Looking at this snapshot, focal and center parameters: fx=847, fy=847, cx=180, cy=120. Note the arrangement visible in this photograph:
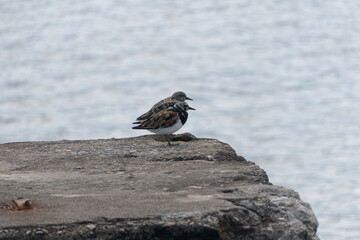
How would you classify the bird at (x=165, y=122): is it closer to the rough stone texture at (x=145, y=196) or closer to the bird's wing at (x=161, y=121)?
the bird's wing at (x=161, y=121)

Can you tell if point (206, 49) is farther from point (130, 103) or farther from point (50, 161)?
point (50, 161)

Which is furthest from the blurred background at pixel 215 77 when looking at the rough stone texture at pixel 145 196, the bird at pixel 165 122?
the rough stone texture at pixel 145 196

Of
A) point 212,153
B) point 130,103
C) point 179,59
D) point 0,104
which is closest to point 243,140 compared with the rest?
point 130,103

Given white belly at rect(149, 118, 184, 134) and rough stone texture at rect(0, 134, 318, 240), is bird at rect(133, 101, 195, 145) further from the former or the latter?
rough stone texture at rect(0, 134, 318, 240)

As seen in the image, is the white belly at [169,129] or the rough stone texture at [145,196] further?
the white belly at [169,129]

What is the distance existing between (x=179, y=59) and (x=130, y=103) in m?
6.23

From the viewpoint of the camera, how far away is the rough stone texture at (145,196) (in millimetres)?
4641

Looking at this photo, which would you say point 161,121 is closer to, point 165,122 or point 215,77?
point 165,122

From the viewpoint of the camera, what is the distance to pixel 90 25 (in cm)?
3081

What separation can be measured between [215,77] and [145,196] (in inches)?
730

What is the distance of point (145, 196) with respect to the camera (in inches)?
203

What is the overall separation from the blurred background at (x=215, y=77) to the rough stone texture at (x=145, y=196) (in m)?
7.17

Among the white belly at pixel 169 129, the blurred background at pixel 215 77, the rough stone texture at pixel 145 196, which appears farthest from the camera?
the blurred background at pixel 215 77

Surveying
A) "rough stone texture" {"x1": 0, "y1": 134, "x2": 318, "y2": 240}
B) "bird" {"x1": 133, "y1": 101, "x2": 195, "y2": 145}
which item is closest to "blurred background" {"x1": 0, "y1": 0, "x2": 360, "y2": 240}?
"bird" {"x1": 133, "y1": 101, "x2": 195, "y2": 145}
